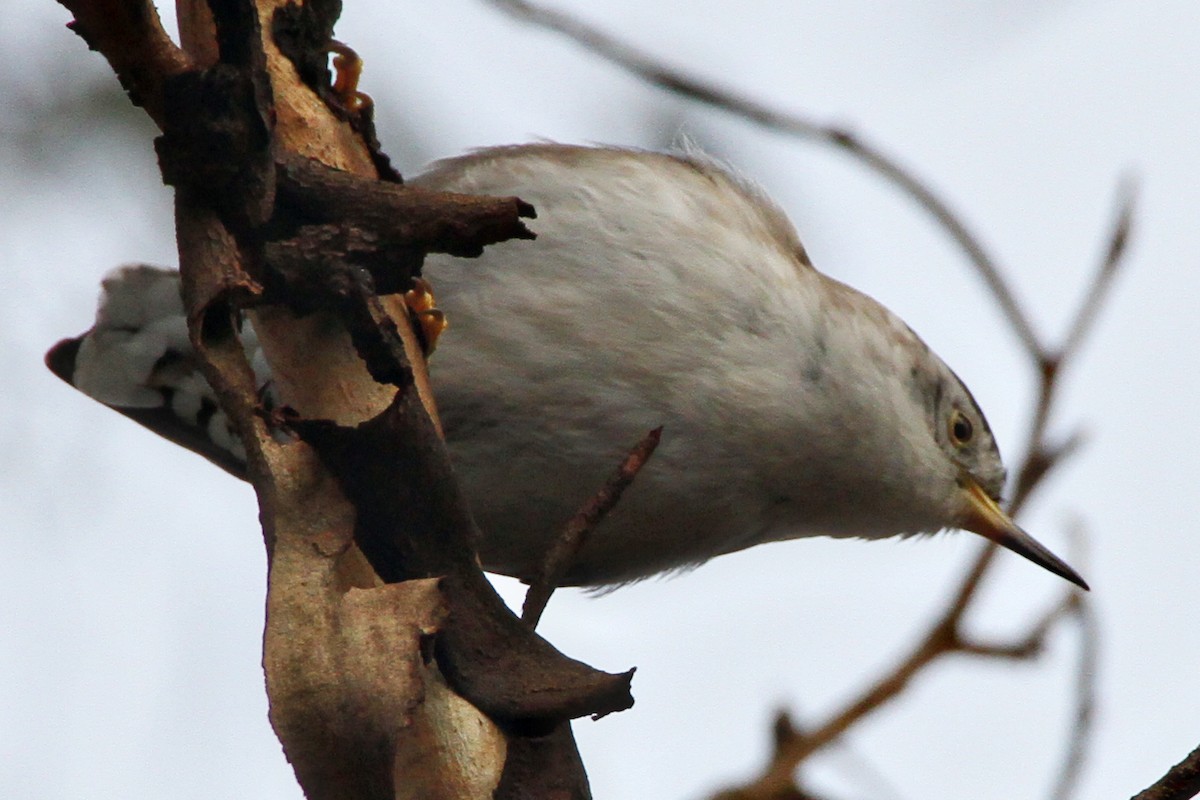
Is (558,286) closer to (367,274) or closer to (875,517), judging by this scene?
(875,517)

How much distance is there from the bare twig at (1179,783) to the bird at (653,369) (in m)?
2.07

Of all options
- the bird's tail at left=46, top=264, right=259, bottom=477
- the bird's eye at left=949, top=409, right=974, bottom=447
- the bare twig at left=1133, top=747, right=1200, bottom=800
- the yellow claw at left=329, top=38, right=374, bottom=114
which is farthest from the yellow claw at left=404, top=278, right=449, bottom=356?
the bird's eye at left=949, top=409, right=974, bottom=447

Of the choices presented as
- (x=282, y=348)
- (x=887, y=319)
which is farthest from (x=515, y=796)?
(x=887, y=319)

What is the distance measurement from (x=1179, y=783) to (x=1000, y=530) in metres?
3.00

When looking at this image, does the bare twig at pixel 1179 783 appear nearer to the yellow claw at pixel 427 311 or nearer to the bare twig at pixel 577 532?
the bare twig at pixel 577 532

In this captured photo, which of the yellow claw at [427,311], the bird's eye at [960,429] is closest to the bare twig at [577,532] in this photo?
the yellow claw at [427,311]

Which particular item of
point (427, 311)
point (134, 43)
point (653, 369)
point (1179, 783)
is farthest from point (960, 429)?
point (134, 43)

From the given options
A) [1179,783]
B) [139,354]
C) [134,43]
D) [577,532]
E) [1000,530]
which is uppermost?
[139,354]

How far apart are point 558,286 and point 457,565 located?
1.70 m

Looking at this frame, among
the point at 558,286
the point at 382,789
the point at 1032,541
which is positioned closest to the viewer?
the point at 382,789

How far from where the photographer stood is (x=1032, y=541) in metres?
4.39

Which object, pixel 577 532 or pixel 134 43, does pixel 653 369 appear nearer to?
pixel 577 532

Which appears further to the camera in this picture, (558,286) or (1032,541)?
(1032,541)

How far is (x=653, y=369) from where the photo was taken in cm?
347
